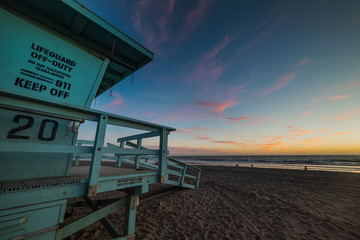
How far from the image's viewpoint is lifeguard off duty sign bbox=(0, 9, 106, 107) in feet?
8.00

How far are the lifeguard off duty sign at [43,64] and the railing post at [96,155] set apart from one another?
3.36ft

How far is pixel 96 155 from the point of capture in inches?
79.5

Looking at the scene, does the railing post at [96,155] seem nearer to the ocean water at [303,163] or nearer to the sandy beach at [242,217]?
the sandy beach at [242,217]

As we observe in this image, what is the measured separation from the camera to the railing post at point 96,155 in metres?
2.02

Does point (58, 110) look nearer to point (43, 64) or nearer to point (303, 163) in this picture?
point (43, 64)

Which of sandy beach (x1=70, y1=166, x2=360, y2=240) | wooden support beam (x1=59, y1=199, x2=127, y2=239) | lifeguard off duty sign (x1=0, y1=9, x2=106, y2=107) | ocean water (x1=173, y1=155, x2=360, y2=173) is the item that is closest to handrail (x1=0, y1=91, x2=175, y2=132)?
lifeguard off duty sign (x1=0, y1=9, x2=106, y2=107)

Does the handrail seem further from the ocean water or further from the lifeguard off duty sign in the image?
the ocean water

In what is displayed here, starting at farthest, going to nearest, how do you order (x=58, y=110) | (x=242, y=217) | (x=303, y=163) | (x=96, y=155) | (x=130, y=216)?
1. (x=303, y=163)
2. (x=242, y=217)
3. (x=130, y=216)
4. (x=96, y=155)
5. (x=58, y=110)

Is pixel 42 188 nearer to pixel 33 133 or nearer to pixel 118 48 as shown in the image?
pixel 33 133

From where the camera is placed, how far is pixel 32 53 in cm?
263

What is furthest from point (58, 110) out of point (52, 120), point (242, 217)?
point (242, 217)

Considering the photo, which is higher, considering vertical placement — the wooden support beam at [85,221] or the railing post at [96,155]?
the railing post at [96,155]

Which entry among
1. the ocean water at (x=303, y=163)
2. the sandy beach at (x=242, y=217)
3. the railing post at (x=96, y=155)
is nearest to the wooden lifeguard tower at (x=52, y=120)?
the railing post at (x=96, y=155)

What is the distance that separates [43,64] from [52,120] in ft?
3.90
